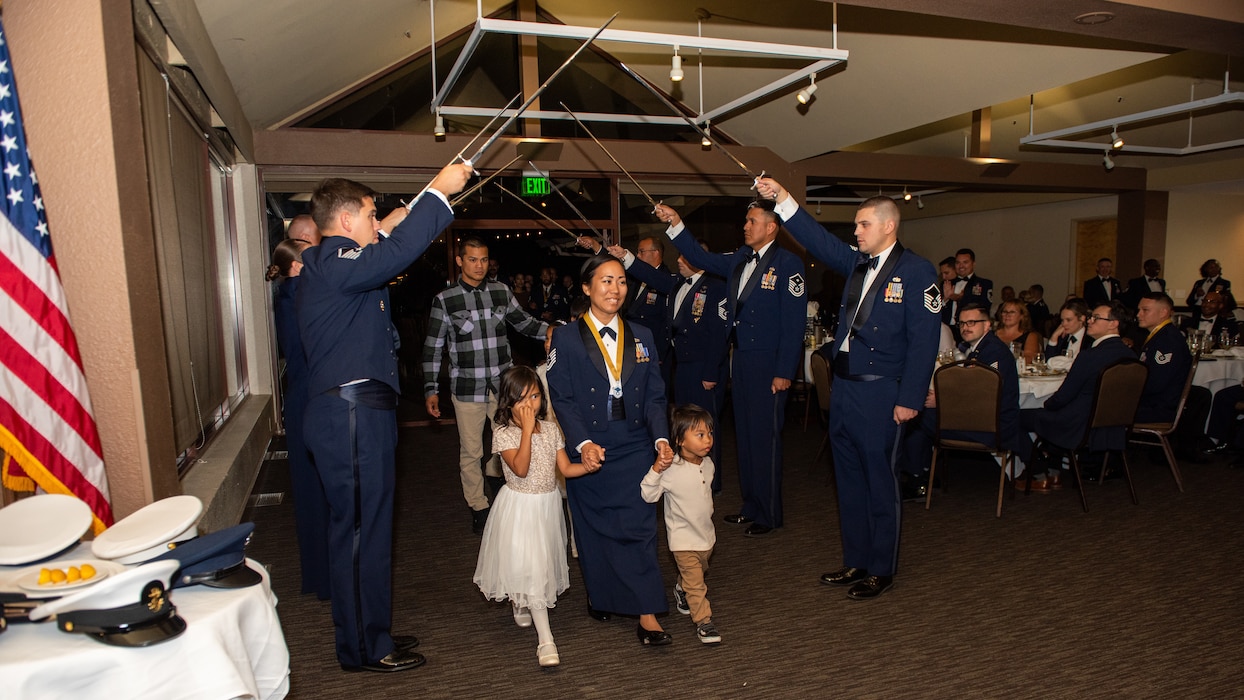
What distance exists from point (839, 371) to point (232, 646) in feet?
9.13

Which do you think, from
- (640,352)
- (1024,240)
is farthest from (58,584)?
(1024,240)

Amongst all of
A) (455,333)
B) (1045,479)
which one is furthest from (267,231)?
(1045,479)

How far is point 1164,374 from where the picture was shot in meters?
5.11

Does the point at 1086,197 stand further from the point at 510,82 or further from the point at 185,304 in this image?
the point at 185,304

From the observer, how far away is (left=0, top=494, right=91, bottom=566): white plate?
1.48 metres

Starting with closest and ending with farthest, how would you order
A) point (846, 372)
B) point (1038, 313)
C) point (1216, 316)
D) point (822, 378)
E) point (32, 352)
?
point (32, 352), point (846, 372), point (822, 378), point (1216, 316), point (1038, 313)

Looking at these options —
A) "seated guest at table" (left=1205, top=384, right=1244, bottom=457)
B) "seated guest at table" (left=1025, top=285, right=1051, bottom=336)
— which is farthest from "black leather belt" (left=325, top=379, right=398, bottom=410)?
"seated guest at table" (left=1025, top=285, right=1051, bottom=336)

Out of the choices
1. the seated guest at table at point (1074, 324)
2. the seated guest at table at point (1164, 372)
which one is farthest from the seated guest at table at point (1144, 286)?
the seated guest at table at point (1164, 372)

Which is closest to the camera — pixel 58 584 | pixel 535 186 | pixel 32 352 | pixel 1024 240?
pixel 58 584

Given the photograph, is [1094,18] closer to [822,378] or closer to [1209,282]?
[822,378]

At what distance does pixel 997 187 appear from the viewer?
975cm

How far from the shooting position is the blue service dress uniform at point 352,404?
254cm

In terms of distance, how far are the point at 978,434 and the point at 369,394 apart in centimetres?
368

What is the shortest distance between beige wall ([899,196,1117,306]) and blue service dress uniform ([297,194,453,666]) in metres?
13.9
